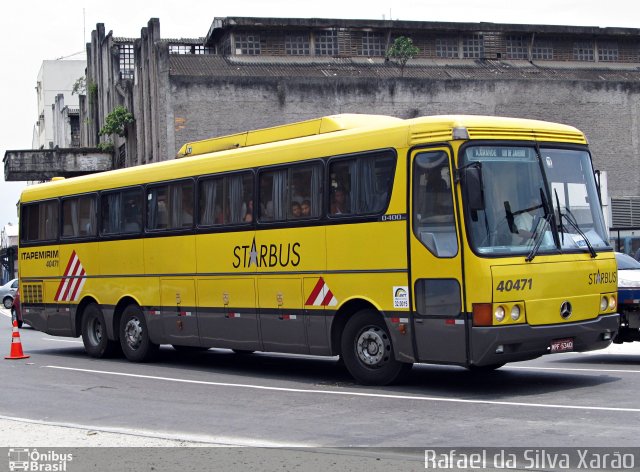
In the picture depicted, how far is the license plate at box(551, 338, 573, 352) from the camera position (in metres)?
12.8

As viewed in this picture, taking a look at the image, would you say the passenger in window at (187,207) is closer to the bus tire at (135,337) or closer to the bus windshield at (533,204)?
the bus tire at (135,337)

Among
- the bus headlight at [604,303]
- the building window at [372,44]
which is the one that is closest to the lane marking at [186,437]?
the bus headlight at [604,303]

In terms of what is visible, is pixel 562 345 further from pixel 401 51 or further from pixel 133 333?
pixel 401 51

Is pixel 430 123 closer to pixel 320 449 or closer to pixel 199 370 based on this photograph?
pixel 320 449

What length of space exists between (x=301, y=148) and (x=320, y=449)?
6502mm

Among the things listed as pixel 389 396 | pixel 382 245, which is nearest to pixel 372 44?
pixel 382 245

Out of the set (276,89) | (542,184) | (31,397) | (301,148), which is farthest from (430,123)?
(276,89)

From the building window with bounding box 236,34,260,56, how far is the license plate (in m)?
40.1

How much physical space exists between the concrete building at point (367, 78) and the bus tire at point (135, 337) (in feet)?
75.7

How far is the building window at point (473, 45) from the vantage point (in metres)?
54.1

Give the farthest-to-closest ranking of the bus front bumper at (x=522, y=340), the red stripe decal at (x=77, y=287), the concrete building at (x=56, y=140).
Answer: the concrete building at (x=56, y=140) → the red stripe decal at (x=77, y=287) → the bus front bumper at (x=522, y=340)

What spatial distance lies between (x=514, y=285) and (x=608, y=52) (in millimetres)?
47274

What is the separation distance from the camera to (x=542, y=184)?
43.2 feet

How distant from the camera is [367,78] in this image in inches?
1726
